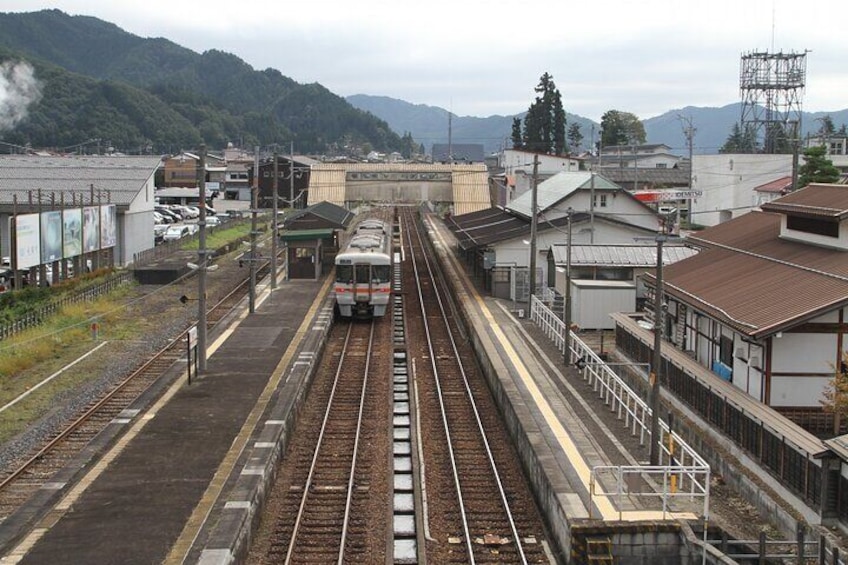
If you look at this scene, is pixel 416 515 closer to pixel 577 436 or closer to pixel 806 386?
pixel 577 436

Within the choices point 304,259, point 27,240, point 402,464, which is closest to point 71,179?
point 304,259

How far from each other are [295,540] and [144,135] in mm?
119182

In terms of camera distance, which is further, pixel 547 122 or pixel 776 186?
pixel 547 122

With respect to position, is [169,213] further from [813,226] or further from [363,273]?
[813,226]

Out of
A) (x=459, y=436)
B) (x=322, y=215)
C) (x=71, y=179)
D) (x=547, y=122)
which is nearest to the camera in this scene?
(x=459, y=436)

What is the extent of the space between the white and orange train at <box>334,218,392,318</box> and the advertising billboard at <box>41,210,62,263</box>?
8627 mm

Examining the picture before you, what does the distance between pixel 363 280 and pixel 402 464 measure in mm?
12502

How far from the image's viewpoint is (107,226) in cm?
3506

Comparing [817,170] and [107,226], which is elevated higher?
[817,170]

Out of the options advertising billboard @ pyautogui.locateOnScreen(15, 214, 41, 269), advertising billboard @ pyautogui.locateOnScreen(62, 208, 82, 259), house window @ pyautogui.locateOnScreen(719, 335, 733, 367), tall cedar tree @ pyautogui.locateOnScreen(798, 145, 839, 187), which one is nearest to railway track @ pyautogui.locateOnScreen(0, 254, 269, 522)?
advertising billboard @ pyautogui.locateOnScreen(15, 214, 41, 269)

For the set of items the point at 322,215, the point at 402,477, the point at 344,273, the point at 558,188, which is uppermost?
the point at 558,188

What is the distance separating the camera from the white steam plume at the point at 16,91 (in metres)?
100

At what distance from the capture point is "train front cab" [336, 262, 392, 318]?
27781 mm

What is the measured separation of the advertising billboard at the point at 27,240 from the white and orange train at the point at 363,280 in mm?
8683
